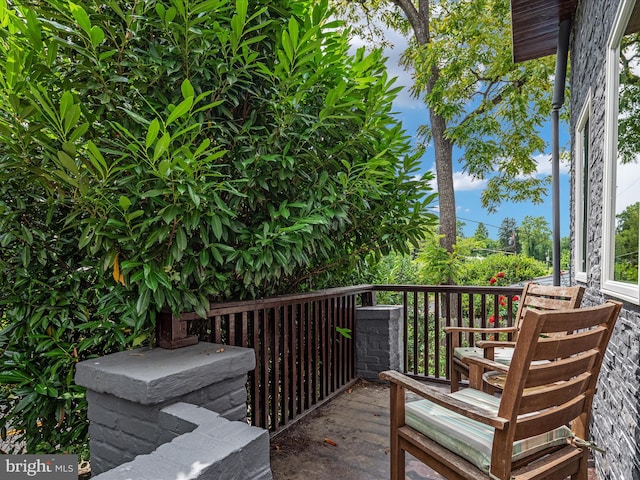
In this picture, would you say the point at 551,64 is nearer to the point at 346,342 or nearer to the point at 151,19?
the point at 346,342

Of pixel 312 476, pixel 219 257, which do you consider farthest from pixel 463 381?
pixel 219 257

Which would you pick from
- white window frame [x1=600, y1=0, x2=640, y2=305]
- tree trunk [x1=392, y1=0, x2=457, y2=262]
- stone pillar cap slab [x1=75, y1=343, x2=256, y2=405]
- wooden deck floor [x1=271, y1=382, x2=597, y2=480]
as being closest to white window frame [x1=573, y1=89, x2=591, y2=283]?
white window frame [x1=600, y1=0, x2=640, y2=305]

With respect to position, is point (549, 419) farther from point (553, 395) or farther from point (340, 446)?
point (340, 446)

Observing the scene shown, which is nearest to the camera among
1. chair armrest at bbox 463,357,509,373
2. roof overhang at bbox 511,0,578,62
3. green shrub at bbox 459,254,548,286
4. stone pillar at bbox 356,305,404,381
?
chair armrest at bbox 463,357,509,373

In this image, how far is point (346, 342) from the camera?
369 centimetres

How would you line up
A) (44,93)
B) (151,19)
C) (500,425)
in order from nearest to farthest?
(500,425)
(44,93)
(151,19)

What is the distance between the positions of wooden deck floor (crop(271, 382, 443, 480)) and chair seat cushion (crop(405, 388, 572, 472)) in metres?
0.76

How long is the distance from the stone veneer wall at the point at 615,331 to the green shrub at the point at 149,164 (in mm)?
1348

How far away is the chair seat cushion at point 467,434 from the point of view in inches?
54.9

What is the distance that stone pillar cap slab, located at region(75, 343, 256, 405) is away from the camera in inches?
62.3

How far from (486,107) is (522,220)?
786 cm

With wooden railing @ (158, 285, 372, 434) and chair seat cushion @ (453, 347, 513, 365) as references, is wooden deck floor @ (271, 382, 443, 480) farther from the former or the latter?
chair seat cushion @ (453, 347, 513, 365)

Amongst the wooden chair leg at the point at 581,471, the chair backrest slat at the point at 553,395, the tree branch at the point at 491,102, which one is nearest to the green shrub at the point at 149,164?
the chair backrest slat at the point at 553,395

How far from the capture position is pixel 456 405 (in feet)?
4.65
